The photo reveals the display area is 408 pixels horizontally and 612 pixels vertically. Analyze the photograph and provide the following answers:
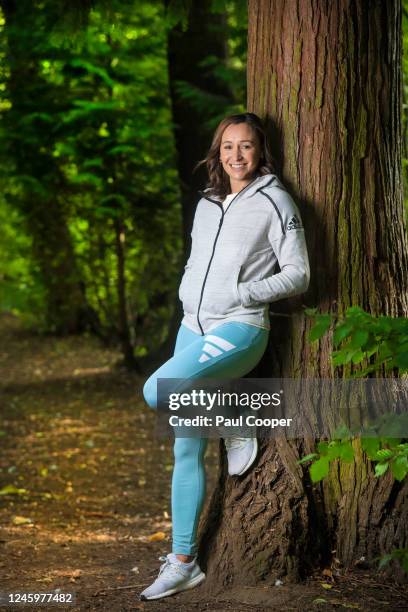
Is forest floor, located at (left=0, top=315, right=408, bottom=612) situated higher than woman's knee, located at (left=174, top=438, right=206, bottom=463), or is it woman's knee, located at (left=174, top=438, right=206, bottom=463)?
woman's knee, located at (left=174, top=438, right=206, bottom=463)

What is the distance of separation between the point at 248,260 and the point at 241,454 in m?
0.95

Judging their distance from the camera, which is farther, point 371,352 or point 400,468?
point 400,468

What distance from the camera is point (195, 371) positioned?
3945mm

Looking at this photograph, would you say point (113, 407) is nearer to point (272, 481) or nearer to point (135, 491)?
point (135, 491)

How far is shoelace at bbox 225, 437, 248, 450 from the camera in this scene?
425cm

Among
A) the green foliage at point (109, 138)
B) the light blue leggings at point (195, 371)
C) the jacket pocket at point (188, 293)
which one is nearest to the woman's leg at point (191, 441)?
the light blue leggings at point (195, 371)

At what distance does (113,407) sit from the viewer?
1102 centimetres

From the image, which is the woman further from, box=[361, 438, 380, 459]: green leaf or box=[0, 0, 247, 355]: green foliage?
box=[0, 0, 247, 355]: green foliage

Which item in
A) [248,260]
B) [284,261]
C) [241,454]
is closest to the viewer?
[284,261]

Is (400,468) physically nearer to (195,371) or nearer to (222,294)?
(195,371)

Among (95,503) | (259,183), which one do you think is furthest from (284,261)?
(95,503)

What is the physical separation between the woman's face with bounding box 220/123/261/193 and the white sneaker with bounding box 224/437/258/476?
1.27 meters

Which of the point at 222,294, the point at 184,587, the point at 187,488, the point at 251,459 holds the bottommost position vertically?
the point at 184,587

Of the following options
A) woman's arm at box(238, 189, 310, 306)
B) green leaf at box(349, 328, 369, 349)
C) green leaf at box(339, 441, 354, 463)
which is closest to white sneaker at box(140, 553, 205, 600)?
green leaf at box(339, 441, 354, 463)
